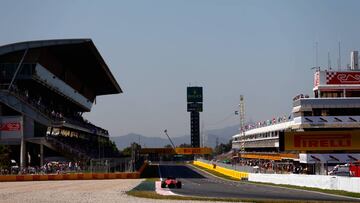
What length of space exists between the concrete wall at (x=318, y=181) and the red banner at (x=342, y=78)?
26.1 m

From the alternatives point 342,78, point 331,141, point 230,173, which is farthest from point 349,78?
point 230,173

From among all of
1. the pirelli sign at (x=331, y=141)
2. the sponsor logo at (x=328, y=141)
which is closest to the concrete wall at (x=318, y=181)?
the pirelli sign at (x=331, y=141)

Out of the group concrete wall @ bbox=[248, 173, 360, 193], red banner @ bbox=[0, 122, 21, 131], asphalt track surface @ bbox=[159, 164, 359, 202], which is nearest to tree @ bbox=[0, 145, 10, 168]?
red banner @ bbox=[0, 122, 21, 131]

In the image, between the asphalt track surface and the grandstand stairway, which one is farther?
the grandstand stairway

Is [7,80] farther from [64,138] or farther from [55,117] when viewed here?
[64,138]

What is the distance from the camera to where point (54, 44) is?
80688 millimetres

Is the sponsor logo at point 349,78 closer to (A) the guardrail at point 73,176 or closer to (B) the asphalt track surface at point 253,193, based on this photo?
(A) the guardrail at point 73,176

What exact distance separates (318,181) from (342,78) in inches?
1634

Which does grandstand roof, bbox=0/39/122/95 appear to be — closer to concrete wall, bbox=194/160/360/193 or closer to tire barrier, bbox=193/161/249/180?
tire barrier, bbox=193/161/249/180

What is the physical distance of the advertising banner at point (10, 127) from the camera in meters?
77.7

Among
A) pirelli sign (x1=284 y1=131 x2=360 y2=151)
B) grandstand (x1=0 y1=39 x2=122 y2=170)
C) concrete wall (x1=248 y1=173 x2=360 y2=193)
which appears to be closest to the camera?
concrete wall (x1=248 y1=173 x2=360 y2=193)

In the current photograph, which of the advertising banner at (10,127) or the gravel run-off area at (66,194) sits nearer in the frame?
the gravel run-off area at (66,194)

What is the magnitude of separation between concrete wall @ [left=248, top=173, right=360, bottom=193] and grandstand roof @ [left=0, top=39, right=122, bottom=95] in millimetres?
31618

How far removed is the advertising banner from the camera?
255ft
